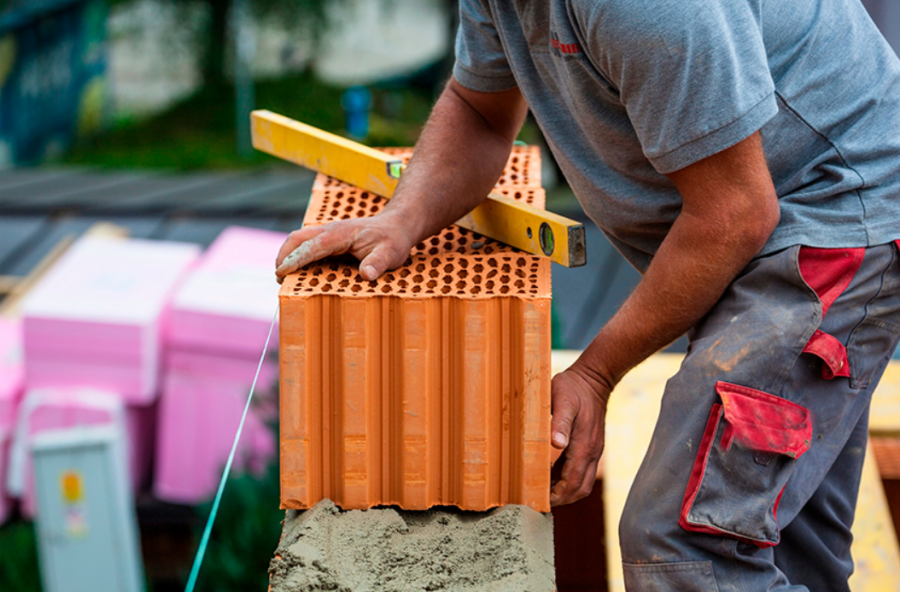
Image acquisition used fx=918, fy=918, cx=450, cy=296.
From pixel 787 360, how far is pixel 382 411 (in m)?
0.62

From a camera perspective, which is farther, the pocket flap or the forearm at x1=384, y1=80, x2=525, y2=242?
the forearm at x1=384, y1=80, x2=525, y2=242

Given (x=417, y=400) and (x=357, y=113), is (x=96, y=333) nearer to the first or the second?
(x=417, y=400)

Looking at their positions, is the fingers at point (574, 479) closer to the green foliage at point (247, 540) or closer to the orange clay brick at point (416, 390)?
the orange clay brick at point (416, 390)

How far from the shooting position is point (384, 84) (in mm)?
11047

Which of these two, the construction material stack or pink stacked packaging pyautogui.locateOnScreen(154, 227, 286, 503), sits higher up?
the construction material stack

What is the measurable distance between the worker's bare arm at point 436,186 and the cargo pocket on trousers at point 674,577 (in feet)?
2.04

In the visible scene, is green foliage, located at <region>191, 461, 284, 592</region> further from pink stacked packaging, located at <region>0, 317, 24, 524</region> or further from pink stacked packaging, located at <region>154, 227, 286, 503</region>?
pink stacked packaging, located at <region>0, 317, 24, 524</region>

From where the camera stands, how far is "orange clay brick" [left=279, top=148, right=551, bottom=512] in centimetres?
141

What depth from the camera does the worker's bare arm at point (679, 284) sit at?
1311 millimetres

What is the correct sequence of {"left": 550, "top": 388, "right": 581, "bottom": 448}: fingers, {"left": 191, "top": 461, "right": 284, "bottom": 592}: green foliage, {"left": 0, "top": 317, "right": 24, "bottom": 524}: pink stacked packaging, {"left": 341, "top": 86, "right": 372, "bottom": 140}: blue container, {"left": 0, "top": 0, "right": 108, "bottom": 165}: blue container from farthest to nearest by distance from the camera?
{"left": 0, "top": 0, "right": 108, "bottom": 165}: blue container → {"left": 341, "top": 86, "right": 372, "bottom": 140}: blue container → {"left": 0, "top": 317, "right": 24, "bottom": 524}: pink stacked packaging → {"left": 191, "top": 461, "right": 284, "bottom": 592}: green foliage → {"left": 550, "top": 388, "right": 581, "bottom": 448}: fingers

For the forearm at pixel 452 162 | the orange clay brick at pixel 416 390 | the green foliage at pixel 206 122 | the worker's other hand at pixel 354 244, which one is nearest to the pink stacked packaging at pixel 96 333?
the forearm at pixel 452 162

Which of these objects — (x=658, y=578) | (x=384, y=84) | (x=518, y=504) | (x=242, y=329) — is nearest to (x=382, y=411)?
(x=518, y=504)

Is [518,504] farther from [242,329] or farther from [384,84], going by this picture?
[384,84]

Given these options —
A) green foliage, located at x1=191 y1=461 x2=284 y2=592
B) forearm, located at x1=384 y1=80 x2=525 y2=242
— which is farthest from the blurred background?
forearm, located at x1=384 y1=80 x2=525 y2=242
